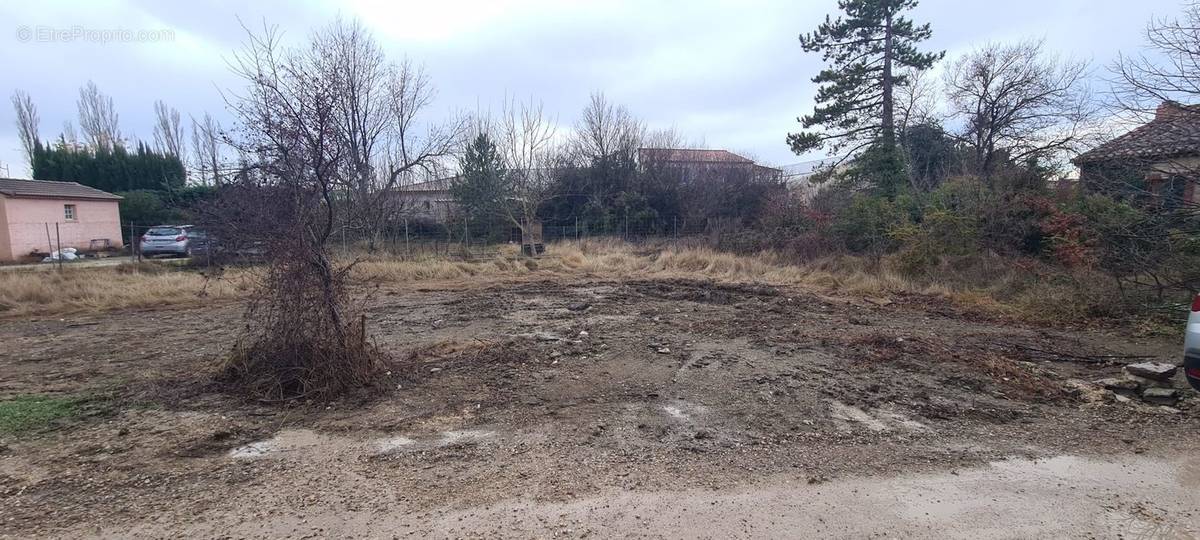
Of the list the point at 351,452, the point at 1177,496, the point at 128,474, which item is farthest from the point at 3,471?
the point at 1177,496

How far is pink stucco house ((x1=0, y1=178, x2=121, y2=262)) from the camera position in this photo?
65.4 feet

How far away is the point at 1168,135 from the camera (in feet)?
25.1

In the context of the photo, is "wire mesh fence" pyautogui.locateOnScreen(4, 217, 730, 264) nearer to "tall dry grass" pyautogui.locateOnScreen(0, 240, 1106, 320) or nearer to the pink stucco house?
the pink stucco house

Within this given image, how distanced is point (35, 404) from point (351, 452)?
11.1ft

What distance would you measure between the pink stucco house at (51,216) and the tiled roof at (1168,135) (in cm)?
3143

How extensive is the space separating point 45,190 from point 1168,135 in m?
34.0

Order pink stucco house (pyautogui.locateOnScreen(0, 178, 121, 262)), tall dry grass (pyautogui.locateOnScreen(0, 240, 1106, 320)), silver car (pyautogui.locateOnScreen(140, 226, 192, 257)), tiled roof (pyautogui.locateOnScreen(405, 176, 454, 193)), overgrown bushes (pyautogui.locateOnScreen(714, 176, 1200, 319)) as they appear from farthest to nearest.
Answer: tiled roof (pyautogui.locateOnScreen(405, 176, 454, 193)) → pink stucco house (pyautogui.locateOnScreen(0, 178, 121, 262)) → silver car (pyautogui.locateOnScreen(140, 226, 192, 257)) → tall dry grass (pyautogui.locateOnScreen(0, 240, 1106, 320)) → overgrown bushes (pyautogui.locateOnScreen(714, 176, 1200, 319))

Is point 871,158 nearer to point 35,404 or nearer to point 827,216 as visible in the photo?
point 827,216

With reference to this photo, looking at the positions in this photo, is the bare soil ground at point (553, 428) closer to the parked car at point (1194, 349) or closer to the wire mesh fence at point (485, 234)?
the parked car at point (1194, 349)

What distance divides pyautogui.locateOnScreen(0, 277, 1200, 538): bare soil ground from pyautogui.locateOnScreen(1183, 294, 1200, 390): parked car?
45cm

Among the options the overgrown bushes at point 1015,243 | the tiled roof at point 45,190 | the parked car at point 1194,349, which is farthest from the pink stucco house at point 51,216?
the parked car at point 1194,349

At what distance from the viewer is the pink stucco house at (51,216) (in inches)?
784

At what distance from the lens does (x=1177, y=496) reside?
10.4 ft

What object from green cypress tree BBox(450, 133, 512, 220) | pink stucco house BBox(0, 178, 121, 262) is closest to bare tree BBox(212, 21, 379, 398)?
green cypress tree BBox(450, 133, 512, 220)
